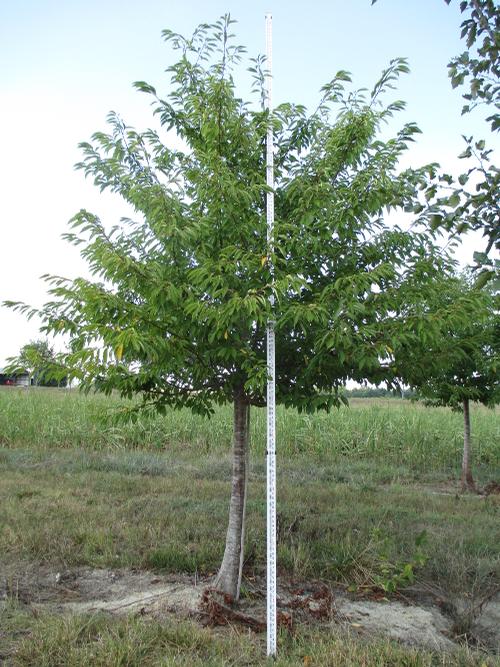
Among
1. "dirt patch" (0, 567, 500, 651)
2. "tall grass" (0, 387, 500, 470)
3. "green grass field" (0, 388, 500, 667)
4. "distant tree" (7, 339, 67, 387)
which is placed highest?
"distant tree" (7, 339, 67, 387)

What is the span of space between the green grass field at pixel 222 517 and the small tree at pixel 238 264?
91 cm

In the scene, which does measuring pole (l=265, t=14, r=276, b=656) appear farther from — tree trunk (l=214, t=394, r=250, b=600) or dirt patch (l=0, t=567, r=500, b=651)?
tree trunk (l=214, t=394, r=250, b=600)

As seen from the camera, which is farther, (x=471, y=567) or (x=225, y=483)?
(x=225, y=483)

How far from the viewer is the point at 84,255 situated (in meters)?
4.52

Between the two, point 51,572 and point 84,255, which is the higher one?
point 84,255

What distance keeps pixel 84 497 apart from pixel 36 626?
484cm

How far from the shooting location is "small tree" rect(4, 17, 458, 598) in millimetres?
4004

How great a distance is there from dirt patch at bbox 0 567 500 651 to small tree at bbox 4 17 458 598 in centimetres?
41

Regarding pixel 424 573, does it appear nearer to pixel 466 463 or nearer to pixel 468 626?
pixel 468 626

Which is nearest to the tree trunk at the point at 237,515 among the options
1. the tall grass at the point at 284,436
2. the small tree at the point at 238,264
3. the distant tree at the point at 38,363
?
the small tree at the point at 238,264

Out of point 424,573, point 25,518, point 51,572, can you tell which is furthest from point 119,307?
point 25,518

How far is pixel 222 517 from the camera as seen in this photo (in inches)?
297

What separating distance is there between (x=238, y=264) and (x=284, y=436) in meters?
11.0

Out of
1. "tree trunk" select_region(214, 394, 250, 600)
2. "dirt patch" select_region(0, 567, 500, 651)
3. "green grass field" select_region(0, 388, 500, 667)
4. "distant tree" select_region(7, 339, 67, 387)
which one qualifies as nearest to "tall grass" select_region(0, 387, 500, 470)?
"green grass field" select_region(0, 388, 500, 667)
